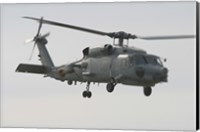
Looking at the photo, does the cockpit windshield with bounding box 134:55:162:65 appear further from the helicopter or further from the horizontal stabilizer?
the horizontal stabilizer

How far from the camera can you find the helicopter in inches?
514

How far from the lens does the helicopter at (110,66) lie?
42.8 feet

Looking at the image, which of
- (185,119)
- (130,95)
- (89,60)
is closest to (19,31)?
(89,60)

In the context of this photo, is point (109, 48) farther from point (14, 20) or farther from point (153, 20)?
point (14, 20)

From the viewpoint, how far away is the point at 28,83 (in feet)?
45.4

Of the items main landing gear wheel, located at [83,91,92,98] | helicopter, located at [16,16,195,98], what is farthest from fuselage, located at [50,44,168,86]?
main landing gear wheel, located at [83,91,92,98]

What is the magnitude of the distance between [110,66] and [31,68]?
4.55ft

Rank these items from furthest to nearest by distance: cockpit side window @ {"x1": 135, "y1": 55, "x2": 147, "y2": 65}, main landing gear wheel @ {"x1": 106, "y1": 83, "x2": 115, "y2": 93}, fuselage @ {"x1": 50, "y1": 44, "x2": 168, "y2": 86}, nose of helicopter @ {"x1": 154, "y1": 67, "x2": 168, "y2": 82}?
main landing gear wheel @ {"x1": 106, "y1": 83, "x2": 115, "y2": 93} < cockpit side window @ {"x1": 135, "y1": 55, "x2": 147, "y2": 65} < fuselage @ {"x1": 50, "y1": 44, "x2": 168, "y2": 86} < nose of helicopter @ {"x1": 154, "y1": 67, "x2": 168, "y2": 82}

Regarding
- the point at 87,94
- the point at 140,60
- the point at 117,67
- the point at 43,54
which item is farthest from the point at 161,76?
the point at 43,54

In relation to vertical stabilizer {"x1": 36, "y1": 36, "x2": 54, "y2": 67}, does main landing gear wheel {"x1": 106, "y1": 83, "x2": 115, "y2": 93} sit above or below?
below

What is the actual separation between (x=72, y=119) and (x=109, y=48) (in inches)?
50.5

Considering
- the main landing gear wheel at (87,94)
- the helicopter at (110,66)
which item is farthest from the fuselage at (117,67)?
the main landing gear wheel at (87,94)

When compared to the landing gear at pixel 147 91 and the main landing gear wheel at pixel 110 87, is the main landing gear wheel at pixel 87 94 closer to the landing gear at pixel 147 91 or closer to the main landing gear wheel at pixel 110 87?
the main landing gear wheel at pixel 110 87

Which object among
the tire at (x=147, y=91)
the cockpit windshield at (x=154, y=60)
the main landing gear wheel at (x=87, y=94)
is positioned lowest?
the main landing gear wheel at (x=87, y=94)
